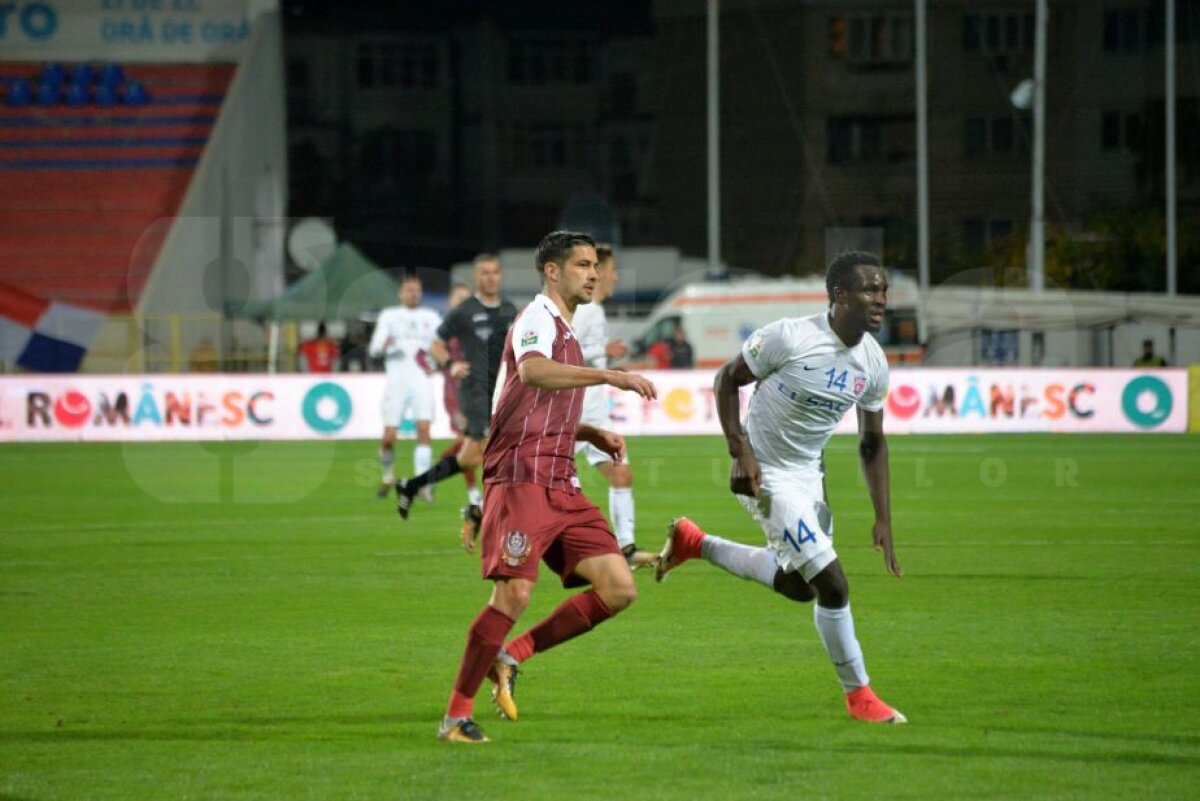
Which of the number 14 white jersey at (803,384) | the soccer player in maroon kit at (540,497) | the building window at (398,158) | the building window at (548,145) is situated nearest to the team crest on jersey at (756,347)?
the number 14 white jersey at (803,384)

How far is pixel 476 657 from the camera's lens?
7219 millimetres

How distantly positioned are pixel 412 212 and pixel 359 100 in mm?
4691

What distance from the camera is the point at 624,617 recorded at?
35.8ft

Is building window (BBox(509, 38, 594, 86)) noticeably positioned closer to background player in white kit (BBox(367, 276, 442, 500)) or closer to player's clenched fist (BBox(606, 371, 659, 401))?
background player in white kit (BBox(367, 276, 442, 500))

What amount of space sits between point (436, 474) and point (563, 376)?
30.3ft

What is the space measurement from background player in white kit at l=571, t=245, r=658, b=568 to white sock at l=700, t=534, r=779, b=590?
360 cm

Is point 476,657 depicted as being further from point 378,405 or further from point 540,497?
point 378,405

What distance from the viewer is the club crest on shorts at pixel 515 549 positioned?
23.9 feet

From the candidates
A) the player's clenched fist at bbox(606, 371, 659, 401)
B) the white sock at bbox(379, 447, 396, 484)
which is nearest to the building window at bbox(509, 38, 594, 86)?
the white sock at bbox(379, 447, 396, 484)

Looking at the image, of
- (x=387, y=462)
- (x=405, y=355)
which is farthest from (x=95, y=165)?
(x=387, y=462)

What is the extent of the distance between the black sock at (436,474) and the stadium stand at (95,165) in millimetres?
32197

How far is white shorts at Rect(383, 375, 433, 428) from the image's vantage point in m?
21.4

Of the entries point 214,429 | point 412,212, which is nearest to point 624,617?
point 214,429

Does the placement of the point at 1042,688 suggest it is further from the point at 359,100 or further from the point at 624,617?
the point at 359,100
